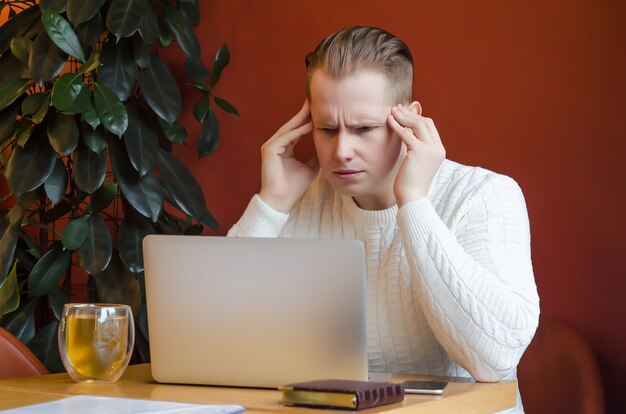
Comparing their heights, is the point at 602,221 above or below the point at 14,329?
above

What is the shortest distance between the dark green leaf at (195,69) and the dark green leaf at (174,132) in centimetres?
17

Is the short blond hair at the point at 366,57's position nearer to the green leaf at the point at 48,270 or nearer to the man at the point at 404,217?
the man at the point at 404,217

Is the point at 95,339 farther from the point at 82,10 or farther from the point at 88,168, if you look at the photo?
the point at 82,10

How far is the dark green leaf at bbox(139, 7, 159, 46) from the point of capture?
8.94 feet

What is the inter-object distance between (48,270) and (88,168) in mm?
366

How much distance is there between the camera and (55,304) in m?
2.84

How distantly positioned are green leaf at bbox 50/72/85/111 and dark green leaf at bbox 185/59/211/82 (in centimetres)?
43

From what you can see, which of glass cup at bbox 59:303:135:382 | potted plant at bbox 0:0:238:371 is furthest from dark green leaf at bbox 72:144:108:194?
glass cup at bbox 59:303:135:382

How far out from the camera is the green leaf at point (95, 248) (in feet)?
8.75

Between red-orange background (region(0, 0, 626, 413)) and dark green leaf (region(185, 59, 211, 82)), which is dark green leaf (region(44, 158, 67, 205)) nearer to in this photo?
dark green leaf (region(185, 59, 211, 82))

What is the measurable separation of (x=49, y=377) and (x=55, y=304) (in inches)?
47.4

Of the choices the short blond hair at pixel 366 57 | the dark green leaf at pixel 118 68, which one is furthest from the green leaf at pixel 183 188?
the short blond hair at pixel 366 57

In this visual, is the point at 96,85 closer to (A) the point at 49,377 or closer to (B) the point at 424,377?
(A) the point at 49,377

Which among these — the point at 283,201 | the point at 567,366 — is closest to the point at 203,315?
the point at 283,201
